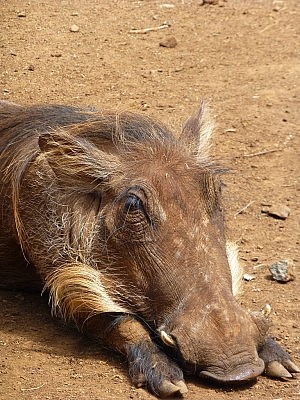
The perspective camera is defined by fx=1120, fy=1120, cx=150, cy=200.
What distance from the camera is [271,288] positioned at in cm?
593

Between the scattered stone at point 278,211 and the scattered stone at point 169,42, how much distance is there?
263 centimetres

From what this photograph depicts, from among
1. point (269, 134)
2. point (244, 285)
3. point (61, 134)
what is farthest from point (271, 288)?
point (269, 134)

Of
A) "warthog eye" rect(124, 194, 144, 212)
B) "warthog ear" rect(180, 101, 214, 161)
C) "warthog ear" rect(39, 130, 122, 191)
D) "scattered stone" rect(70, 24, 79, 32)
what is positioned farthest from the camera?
"scattered stone" rect(70, 24, 79, 32)

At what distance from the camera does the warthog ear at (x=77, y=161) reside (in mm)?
5293

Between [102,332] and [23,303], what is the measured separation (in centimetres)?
76

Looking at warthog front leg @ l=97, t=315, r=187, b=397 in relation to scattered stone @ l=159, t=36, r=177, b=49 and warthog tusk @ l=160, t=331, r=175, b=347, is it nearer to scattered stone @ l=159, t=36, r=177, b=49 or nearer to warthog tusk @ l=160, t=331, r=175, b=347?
warthog tusk @ l=160, t=331, r=175, b=347

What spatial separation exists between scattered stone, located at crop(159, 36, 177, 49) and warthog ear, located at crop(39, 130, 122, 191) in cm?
384

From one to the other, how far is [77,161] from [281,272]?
1.40 m

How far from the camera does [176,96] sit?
8227 mm

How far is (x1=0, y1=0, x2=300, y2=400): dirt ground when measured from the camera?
4980 millimetres

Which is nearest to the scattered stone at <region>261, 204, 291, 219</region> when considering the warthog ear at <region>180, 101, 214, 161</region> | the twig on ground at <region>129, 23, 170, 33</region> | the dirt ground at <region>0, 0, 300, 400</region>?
the dirt ground at <region>0, 0, 300, 400</region>

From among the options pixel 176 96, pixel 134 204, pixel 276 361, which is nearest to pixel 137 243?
pixel 134 204

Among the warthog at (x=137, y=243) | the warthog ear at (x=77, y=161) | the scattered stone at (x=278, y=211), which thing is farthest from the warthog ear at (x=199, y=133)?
the scattered stone at (x=278, y=211)

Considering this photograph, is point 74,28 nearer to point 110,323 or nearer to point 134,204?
point 134,204
